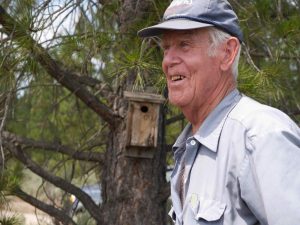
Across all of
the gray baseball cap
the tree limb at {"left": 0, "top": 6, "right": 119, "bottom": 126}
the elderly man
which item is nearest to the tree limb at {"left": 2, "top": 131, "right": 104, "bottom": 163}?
the tree limb at {"left": 0, "top": 6, "right": 119, "bottom": 126}

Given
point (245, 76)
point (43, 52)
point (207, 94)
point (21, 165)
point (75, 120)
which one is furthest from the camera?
point (75, 120)

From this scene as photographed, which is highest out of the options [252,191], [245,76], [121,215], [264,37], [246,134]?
[264,37]

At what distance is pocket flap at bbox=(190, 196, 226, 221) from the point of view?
4.68ft

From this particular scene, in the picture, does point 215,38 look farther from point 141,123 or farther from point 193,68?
point 141,123

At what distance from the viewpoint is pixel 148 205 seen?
12.2ft

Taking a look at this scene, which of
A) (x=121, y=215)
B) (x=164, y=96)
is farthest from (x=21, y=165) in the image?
(x=164, y=96)

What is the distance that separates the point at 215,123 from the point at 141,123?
195 centimetres

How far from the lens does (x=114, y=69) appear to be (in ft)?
9.44

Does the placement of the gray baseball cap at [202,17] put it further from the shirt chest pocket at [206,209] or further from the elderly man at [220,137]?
the shirt chest pocket at [206,209]

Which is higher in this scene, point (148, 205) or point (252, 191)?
point (252, 191)

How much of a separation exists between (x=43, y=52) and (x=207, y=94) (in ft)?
4.52

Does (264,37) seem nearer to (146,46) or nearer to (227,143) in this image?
(146,46)

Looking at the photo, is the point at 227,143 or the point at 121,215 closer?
the point at 227,143

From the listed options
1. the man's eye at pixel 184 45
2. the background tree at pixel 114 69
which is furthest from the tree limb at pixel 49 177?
the man's eye at pixel 184 45
